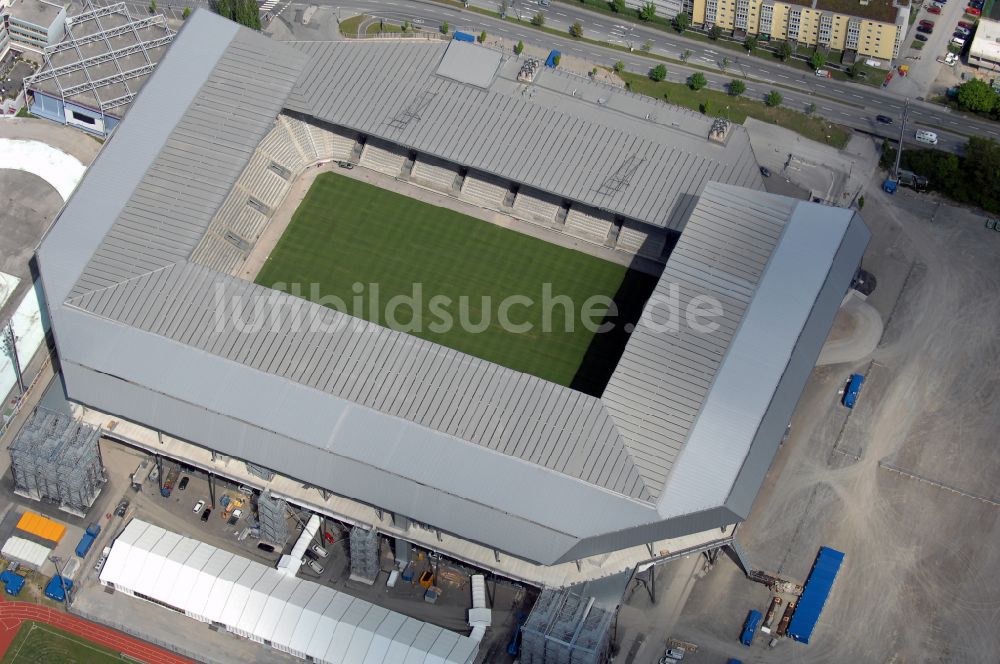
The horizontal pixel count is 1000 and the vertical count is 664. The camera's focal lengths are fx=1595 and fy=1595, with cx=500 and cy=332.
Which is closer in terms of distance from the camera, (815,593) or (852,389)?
(815,593)

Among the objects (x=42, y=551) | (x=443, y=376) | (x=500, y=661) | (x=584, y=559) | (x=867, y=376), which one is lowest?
(x=42, y=551)

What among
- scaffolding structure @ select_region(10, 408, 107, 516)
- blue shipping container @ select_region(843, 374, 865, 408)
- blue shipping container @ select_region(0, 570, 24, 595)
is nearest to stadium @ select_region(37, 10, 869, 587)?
scaffolding structure @ select_region(10, 408, 107, 516)

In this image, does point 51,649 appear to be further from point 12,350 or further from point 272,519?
point 12,350

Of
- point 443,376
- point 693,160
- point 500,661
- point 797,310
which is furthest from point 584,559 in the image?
point 693,160

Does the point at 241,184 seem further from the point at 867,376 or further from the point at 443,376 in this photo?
the point at 867,376

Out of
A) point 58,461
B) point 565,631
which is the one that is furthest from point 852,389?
point 58,461

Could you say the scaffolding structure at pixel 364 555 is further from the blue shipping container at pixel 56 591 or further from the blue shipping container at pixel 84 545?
the blue shipping container at pixel 56 591
